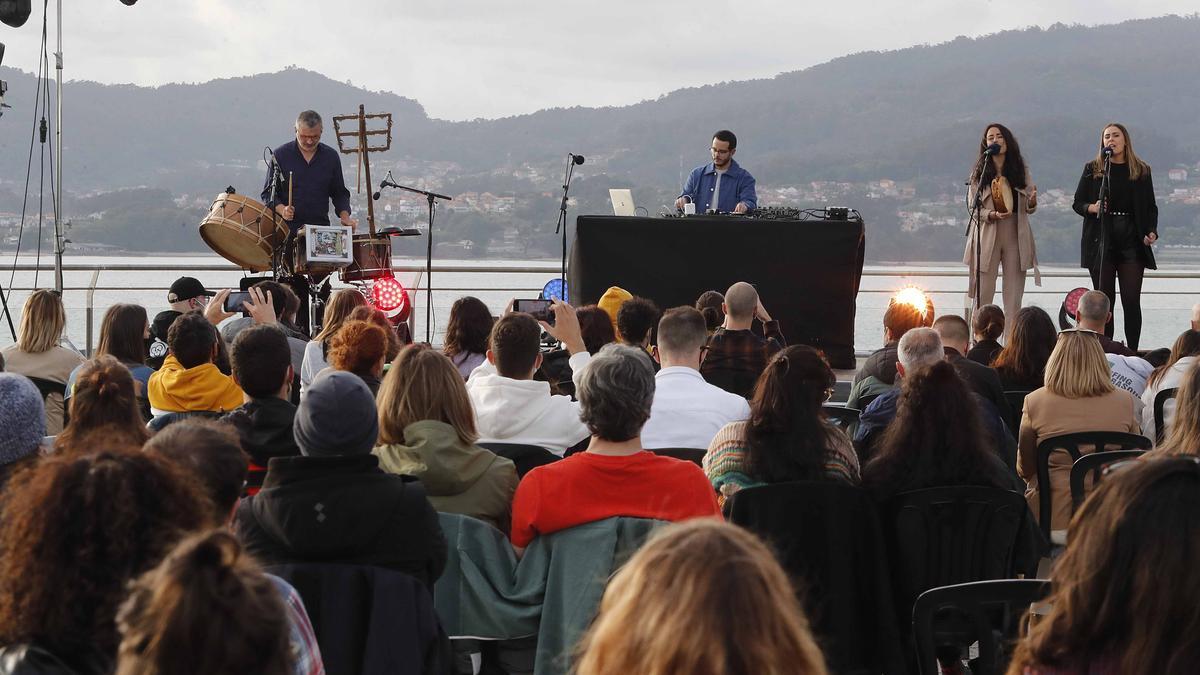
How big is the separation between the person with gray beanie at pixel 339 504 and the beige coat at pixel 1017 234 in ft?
21.8

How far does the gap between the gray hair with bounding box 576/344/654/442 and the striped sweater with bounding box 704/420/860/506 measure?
0.37 meters

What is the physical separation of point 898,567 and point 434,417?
132cm

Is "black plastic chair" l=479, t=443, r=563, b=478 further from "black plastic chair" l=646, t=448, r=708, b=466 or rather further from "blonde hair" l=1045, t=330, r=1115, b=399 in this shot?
"blonde hair" l=1045, t=330, r=1115, b=399

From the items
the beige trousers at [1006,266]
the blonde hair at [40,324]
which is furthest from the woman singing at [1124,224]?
the blonde hair at [40,324]

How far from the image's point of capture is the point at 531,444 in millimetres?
3643

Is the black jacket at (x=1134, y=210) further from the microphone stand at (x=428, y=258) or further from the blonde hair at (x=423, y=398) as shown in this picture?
the blonde hair at (x=423, y=398)

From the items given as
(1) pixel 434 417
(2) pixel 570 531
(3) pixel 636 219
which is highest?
(3) pixel 636 219

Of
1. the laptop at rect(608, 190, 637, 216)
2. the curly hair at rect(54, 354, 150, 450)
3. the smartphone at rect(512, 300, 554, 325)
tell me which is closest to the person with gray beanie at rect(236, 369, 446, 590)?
the curly hair at rect(54, 354, 150, 450)

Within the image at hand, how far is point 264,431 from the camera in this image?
11.4 feet

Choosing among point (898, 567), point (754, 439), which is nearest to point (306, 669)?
point (754, 439)

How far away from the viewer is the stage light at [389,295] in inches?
338

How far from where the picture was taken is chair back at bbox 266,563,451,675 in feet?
8.01

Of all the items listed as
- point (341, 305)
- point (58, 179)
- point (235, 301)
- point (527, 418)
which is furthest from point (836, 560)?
point (58, 179)

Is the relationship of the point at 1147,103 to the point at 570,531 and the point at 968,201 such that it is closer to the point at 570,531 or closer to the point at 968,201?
the point at 968,201
